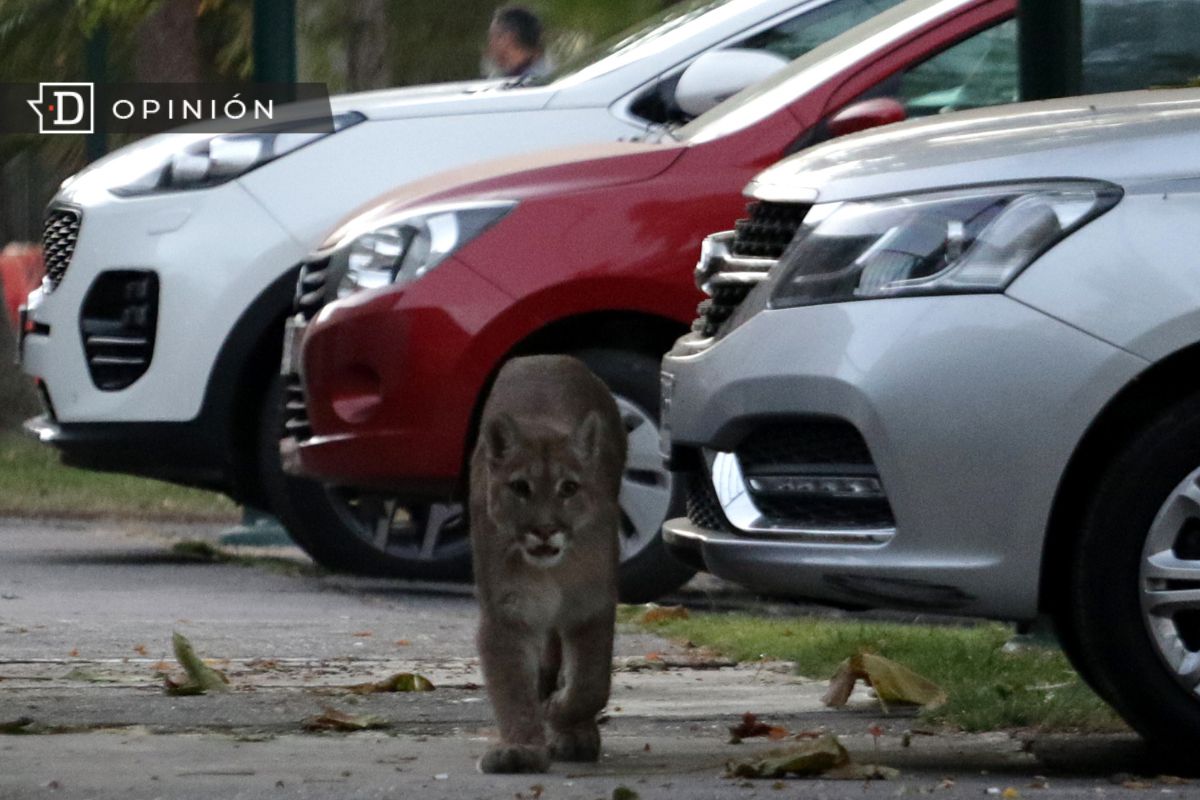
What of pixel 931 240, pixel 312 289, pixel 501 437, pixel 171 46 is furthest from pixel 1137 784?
pixel 171 46

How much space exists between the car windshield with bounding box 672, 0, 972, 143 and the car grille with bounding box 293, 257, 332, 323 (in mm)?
1203

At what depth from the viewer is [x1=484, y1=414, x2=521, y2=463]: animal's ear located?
18.7ft

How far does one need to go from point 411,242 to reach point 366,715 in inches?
92.4

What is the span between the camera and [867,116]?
791 cm

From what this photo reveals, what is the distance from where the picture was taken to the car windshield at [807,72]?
8328mm

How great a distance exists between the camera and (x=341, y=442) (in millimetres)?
8398

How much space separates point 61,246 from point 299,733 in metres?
4.25

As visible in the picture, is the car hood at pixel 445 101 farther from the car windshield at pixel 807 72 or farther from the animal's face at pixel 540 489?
the animal's face at pixel 540 489

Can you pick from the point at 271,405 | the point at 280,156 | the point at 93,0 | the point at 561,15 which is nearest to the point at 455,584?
the point at 271,405

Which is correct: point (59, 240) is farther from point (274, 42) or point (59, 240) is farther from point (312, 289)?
point (274, 42)

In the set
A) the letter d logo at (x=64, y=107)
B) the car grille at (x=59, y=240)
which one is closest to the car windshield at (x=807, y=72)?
the car grille at (x=59, y=240)

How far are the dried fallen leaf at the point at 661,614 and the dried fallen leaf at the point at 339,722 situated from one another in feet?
7.45

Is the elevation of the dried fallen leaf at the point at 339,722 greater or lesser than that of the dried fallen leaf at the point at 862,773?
lesser

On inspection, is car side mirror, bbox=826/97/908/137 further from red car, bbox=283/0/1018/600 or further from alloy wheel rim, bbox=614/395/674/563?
alloy wheel rim, bbox=614/395/674/563
